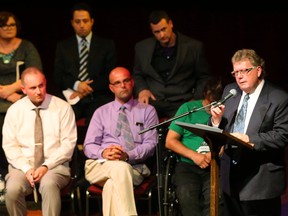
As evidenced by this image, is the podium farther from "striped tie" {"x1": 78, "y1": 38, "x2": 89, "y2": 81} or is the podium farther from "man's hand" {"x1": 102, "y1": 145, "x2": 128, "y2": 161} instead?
"striped tie" {"x1": 78, "y1": 38, "x2": 89, "y2": 81}

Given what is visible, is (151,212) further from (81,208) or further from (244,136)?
(244,136)

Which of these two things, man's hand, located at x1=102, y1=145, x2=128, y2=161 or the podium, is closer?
the podium

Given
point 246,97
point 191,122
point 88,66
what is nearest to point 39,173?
point 191,122

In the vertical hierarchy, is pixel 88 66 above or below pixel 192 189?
above

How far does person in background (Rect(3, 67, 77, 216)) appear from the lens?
6.59 meters

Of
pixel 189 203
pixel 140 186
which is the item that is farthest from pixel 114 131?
pixel 189 203

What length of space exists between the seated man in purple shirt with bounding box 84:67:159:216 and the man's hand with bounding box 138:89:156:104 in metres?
0.36

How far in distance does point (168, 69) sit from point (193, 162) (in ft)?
4.10

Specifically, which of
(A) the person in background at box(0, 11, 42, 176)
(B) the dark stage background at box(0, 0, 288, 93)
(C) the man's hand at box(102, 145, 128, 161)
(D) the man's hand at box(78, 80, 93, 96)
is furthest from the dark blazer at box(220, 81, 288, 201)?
(B) the dark stage background at box(0, 0, 288, 93)

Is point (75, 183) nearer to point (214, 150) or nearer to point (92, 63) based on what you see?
point (92, 63)

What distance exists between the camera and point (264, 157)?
552 centimetres

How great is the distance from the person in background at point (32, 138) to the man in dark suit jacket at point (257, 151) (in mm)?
1655

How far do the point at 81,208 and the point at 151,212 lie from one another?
0.69 m

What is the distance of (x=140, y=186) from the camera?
6598 mm
